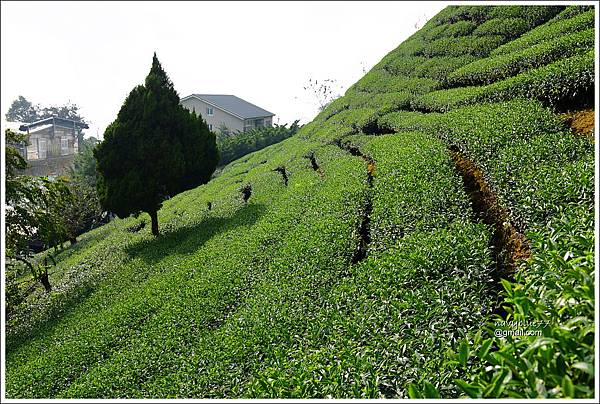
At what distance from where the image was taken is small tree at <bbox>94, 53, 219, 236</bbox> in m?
12.2

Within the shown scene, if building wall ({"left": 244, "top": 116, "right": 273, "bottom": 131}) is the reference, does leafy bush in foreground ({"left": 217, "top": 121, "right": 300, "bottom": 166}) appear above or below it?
below

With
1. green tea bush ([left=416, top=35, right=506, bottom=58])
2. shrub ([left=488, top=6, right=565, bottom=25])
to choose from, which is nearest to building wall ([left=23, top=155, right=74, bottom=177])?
green tea bush ([left=416, top=35, right=506, bottom=58])

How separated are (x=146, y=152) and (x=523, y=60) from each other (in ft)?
30.5

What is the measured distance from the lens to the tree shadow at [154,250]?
9.38 meters

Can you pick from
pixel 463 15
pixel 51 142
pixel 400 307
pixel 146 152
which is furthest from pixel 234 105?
pixel 400 307

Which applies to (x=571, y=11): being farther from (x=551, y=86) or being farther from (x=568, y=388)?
(x=568, y=388)

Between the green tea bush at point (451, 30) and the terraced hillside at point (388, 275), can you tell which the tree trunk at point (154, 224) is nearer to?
the terraced hillside at point (388, 275)

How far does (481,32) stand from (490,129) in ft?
28.4

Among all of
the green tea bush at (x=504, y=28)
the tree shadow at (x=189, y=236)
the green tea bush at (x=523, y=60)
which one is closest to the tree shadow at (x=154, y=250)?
the tree shadow at (x=189, y=236)

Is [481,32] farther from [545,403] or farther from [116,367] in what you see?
[545,403]

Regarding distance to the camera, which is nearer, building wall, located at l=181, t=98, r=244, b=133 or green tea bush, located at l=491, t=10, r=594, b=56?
green tea bush, located at l=491, t=10, r=594, b=56

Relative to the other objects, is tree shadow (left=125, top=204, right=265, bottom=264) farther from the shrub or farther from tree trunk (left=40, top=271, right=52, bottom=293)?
the shrub

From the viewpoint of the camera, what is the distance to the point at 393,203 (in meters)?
7.63

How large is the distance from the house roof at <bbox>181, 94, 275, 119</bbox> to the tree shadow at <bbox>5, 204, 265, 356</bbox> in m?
34.2
